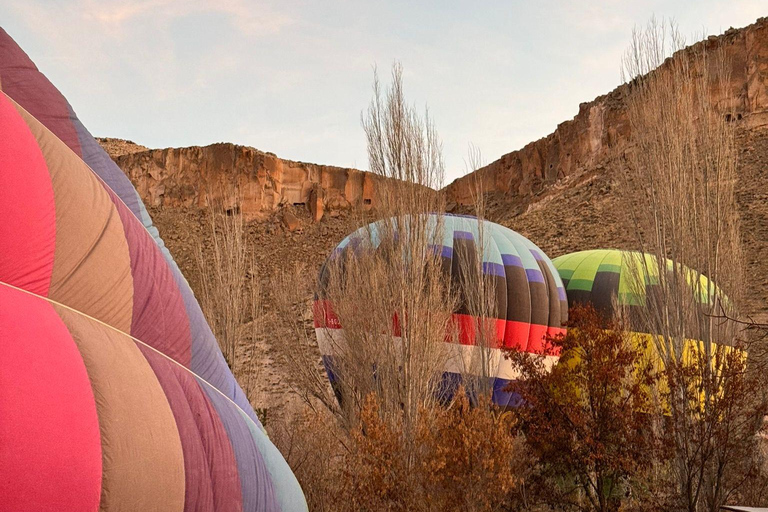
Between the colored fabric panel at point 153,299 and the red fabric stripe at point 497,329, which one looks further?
the red fabric stripe at point 497,329

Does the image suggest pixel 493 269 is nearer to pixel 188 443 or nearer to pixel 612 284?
pixel 612 284

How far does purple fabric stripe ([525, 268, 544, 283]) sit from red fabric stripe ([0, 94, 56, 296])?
38.5 ft

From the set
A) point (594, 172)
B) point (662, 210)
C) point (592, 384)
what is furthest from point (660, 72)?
point (594, 172)

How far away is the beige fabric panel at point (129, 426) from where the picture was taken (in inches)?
110

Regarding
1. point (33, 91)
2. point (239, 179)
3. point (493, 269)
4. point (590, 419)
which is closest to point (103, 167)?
point (33, 91)

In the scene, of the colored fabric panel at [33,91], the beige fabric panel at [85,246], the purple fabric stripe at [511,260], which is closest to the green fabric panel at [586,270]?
the purple fabric stripe at [511,260]

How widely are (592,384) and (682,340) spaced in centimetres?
213

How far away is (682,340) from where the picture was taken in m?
9.92

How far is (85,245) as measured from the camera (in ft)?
10.6

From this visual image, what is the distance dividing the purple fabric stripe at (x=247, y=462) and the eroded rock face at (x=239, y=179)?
164 feet

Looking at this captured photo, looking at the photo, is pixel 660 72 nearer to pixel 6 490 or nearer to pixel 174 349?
pixel 174 349

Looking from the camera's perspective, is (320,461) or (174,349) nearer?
(174,349)

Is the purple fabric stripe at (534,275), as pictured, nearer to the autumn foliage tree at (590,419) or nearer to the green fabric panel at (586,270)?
the green fabric panel at (586,270)

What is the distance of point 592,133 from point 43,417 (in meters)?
51.9
